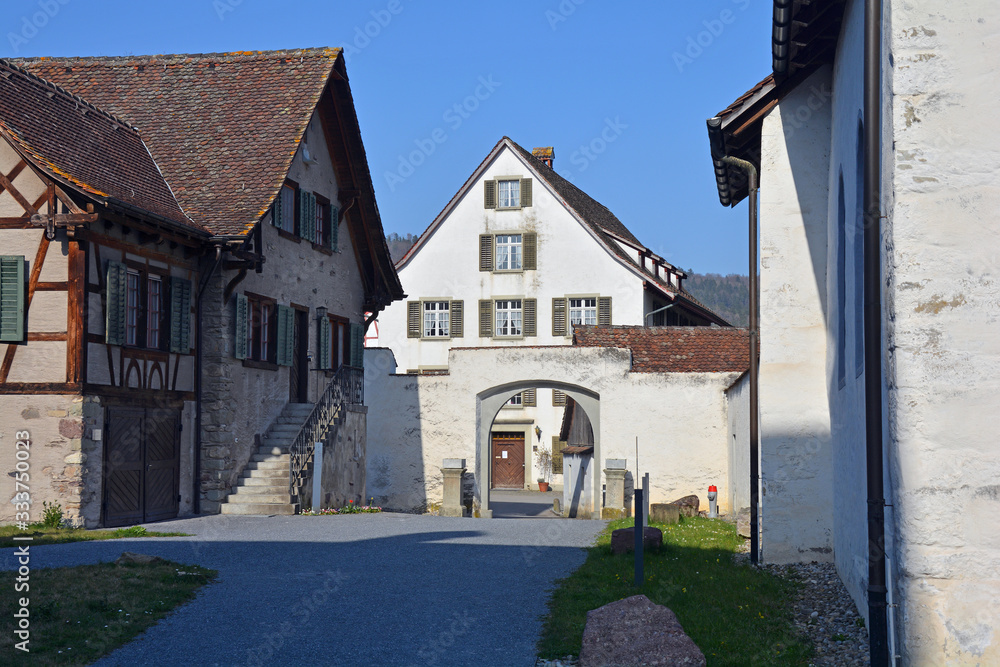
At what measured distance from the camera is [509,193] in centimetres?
4209

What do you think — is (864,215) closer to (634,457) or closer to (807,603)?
(807,603)

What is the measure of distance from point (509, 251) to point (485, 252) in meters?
0.94

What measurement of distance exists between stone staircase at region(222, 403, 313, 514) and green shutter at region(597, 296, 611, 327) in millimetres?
19387

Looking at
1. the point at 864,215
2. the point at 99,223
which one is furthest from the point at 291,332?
the point at 864,215

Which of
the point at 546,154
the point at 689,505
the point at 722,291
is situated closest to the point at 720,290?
the point at 722,291

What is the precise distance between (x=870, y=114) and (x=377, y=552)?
9064 millimetres

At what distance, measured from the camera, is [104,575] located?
10.3 metres

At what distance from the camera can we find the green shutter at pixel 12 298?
54.7ft

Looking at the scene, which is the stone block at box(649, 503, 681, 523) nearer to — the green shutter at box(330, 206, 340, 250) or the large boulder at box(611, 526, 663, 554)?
the large boulder at box(611, 526, 663, 554)

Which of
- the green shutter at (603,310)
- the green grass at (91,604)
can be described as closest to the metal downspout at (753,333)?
the green grass at (91,604)

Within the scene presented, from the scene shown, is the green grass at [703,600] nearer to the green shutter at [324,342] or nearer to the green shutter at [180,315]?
the green shutter at [180,315]

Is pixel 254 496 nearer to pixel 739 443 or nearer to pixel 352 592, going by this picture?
pixel 739 443

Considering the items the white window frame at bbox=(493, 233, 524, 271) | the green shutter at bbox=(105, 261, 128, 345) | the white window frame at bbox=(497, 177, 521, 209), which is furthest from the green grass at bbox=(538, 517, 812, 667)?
the white window frame at bbox=(497, 177, 521, 209)

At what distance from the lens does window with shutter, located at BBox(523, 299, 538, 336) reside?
137ft
